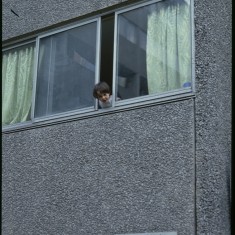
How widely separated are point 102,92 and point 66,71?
98cm

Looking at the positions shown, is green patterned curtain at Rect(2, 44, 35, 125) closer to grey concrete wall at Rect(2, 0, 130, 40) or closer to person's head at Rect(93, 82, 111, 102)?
grey concrete wall at Rect(2, 0, 130, 40)

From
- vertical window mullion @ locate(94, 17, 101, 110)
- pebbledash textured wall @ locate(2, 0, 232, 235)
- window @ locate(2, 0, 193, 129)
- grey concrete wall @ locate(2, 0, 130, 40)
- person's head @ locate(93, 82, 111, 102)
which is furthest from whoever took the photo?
grey concrete wall @ locate(2, 0, 130, 40)

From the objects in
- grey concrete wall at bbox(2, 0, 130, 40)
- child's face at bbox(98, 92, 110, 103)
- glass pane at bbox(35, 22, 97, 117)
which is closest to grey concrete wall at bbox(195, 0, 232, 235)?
child's face at bbox(98, 92, 110, 103)

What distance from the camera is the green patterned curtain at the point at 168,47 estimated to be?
21.6ft

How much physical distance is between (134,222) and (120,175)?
542 mm

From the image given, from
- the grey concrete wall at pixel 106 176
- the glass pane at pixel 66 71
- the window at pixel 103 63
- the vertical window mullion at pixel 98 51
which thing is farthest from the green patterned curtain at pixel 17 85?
the vertical window mullion at pixel 98 51

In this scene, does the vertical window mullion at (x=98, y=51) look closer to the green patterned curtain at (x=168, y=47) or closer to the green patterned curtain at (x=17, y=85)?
the green patterned curtain at (x=168, y=47)

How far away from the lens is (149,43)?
6945mm

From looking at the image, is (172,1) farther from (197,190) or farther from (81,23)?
(197,190)

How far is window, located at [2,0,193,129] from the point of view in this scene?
670cm

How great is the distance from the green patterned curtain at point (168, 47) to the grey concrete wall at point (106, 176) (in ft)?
1.32

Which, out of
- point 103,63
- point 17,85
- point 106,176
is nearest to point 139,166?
point 106,176

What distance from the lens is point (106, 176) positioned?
21.3 feet

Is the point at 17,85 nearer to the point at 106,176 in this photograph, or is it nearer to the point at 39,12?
the point at 39,12
